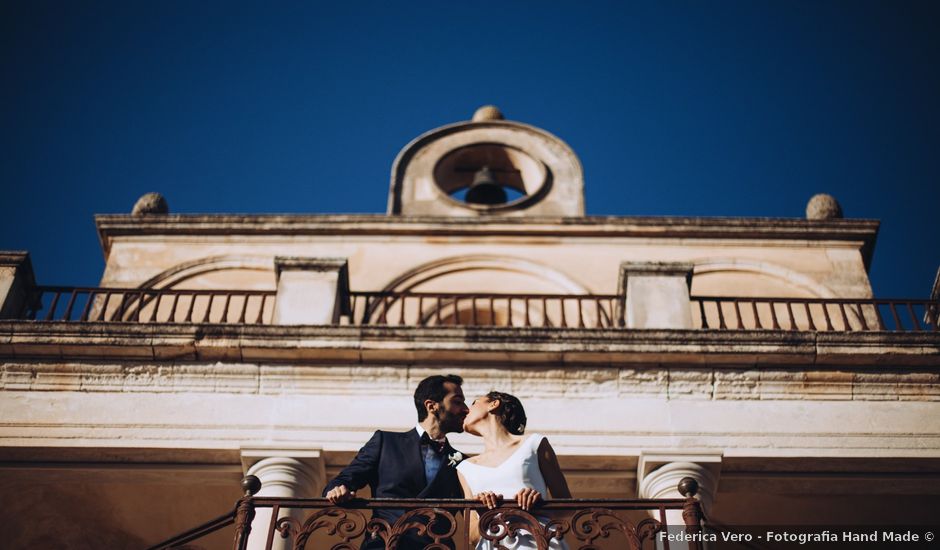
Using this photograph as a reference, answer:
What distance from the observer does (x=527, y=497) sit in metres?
6.48

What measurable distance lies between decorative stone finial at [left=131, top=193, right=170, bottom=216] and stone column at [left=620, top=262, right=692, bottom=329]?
743 centimetres

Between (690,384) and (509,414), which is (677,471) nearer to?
(690,384)

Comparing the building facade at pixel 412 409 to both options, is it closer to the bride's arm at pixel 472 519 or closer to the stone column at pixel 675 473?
the stone column at pixel 675 473

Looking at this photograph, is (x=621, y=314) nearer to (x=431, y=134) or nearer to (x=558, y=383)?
(x=558, y=383)

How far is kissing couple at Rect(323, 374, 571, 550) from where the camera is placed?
663cm

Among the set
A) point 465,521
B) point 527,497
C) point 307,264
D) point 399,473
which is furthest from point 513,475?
point 307,264

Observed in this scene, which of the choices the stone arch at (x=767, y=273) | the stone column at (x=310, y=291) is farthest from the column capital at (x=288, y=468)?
the stone arch at (x=767, y=273)

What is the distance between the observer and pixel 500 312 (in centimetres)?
1431

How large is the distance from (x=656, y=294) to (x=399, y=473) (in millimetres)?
5364

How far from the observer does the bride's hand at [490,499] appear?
6.48 m

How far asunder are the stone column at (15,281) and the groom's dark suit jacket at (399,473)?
242 inches

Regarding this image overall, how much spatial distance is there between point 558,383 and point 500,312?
3.60m

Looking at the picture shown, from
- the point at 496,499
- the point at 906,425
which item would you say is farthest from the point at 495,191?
the point at 496,499

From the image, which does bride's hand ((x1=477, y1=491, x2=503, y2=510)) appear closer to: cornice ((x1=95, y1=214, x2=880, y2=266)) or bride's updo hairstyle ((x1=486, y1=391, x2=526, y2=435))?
bride's updo hairstyle ((x1=486, y1=391, x2=526, y2=435))
